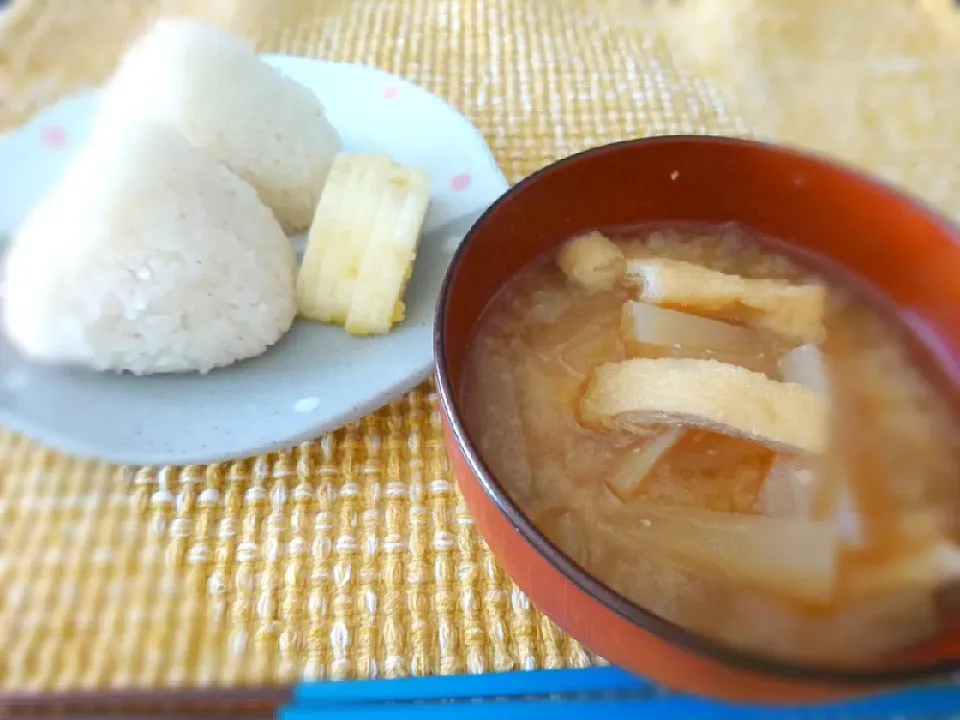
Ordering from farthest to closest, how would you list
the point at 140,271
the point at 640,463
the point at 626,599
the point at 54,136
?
1. the point at 54,136
2. the point at 140,271
3. the point at 640,463
4. the point at 626,599

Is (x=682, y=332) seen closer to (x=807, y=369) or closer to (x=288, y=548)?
(x=807, y=369)

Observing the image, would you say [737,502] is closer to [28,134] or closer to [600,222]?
[600,222]

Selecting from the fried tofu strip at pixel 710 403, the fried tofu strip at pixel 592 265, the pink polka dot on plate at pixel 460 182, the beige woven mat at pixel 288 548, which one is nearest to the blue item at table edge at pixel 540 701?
the beige woven mat at pixel 288 548

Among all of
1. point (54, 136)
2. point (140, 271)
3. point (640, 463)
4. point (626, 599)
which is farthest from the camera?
point (54, 136)

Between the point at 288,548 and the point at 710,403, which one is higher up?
the point at 710,403

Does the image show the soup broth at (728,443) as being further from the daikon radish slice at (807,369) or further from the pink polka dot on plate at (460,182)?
the pink polka dot on plate at (460,182)

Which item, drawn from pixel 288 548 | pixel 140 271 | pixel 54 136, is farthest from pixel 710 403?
pixel 54 136

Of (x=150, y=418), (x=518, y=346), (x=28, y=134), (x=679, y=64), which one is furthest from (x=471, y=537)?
(x=679, y=64)
